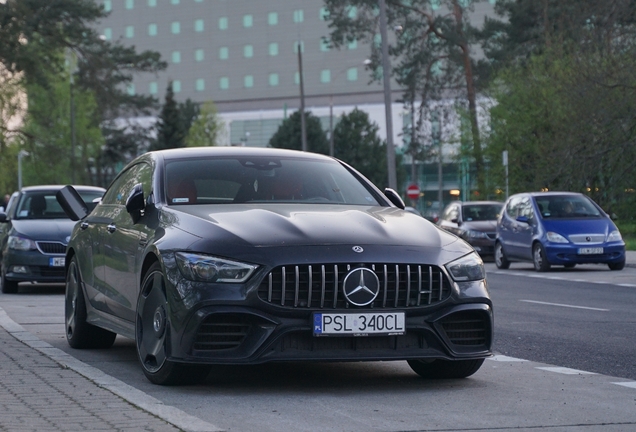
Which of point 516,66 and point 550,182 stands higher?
point 516,66

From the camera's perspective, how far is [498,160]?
155ft

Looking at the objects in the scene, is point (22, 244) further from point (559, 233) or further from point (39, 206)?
point (559, 233)

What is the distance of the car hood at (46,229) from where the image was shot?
60.4ft

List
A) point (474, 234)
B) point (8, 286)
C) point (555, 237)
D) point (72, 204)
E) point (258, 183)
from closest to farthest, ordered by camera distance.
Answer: point (258, 183) < point (72, 204) < point (8, 286) < point (555, 237) < point (474, 234)

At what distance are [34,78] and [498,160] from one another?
1744cm

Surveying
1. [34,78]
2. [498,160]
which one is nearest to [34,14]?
[34,78]

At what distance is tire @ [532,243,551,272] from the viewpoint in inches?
983

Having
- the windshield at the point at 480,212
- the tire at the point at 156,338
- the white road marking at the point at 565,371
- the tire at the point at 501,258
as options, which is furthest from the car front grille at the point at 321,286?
the windshield at the point at 480,212

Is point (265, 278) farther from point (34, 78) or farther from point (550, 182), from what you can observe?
point (34, 78)

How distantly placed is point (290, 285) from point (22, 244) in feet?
39.0

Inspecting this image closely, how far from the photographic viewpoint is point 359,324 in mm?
7262

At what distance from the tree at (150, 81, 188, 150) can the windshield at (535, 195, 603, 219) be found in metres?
81.1

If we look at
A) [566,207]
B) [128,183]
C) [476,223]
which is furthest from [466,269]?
[476,223]

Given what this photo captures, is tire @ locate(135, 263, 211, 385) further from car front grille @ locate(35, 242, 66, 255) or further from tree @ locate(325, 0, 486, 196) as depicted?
tree @ locate(325, 0, 486, 196)
